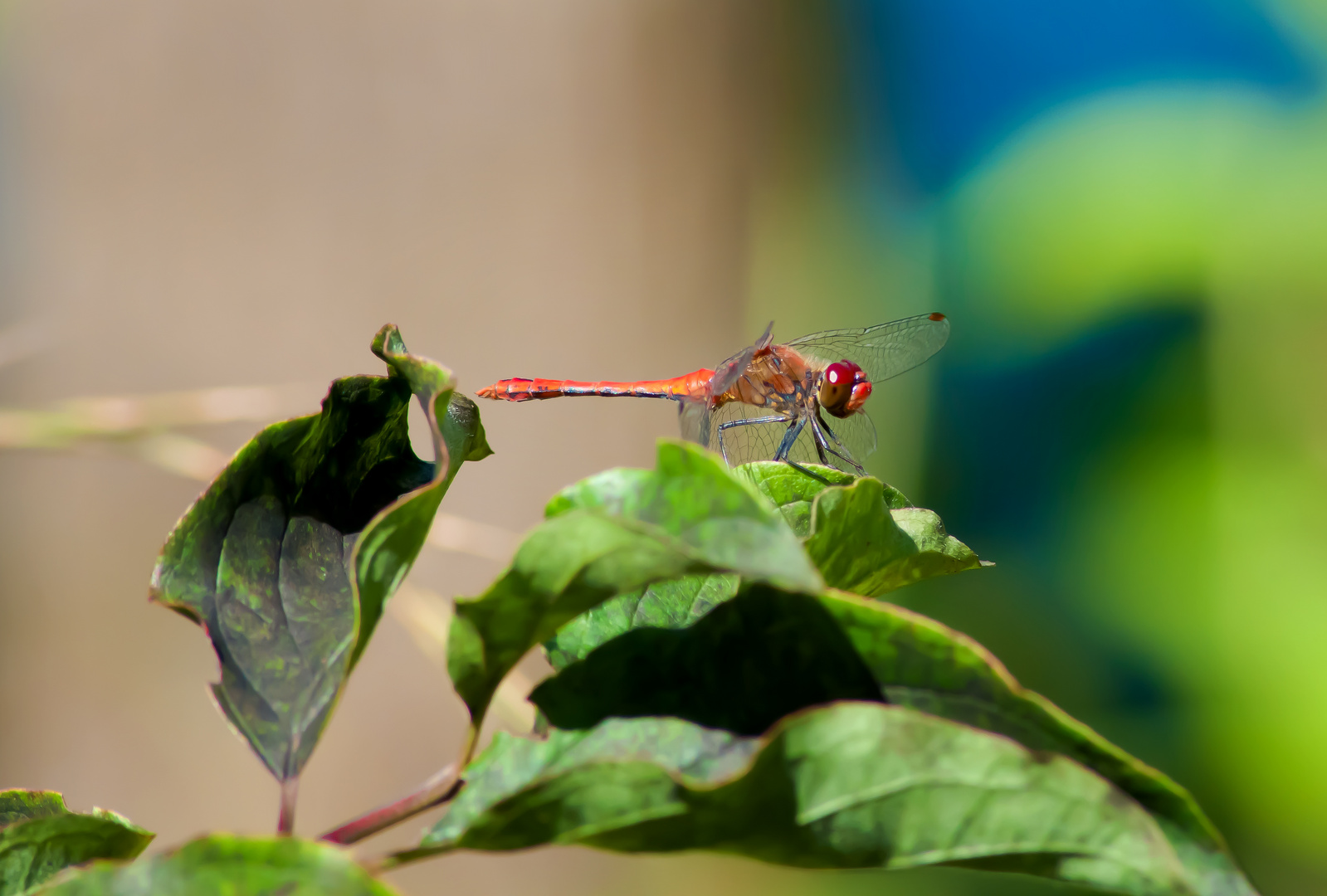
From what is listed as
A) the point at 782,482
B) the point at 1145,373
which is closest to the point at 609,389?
the point at 782,482

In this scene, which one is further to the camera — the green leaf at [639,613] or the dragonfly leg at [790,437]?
the dragonfly leg at [790,437]

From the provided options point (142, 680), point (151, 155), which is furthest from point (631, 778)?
point (151, 155)

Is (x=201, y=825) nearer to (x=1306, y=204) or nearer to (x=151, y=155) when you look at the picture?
(x=151, y=155)

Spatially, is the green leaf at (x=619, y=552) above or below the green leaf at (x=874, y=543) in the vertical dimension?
above

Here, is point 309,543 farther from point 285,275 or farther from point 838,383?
point 285,275

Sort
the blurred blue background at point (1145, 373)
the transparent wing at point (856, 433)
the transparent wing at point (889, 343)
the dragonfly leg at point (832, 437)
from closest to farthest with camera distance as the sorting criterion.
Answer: the dragonfly leg at point (832, 437) → the transparent wing at point (856, 433) → the transparent wing at point (889, 343) → the blurred blue background at point (1145, 373)

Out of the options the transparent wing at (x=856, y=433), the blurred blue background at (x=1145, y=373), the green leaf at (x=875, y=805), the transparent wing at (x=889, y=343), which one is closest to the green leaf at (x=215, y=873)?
the green leaf at (x=875, y=805)

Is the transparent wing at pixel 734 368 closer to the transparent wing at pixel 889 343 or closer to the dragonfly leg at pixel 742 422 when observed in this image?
the dragonfly leg at pixel 742 422
